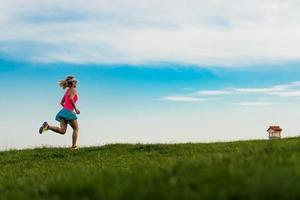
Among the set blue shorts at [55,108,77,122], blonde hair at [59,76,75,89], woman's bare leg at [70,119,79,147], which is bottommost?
woman's bare leg at [70,119,79,147]

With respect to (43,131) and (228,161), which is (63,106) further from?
(228,161)

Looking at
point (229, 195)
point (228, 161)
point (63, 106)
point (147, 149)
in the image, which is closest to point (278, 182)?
point (229, 195)

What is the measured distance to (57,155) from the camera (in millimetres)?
26281

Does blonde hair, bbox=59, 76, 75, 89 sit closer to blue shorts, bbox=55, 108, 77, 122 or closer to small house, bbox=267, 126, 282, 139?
blue shorts, bbox=55, 108, 77, 122

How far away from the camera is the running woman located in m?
27.5

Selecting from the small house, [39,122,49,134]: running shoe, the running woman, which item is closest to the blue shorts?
the running woman

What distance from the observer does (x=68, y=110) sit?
27.6 meters

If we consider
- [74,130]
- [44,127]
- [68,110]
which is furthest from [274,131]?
[44,127]

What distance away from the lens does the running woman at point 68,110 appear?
27531 millimetres

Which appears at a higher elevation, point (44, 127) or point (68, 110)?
point (68, 110)

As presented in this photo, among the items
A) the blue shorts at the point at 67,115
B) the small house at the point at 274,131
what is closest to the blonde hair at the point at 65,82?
the blue shorts at the point at 67,115

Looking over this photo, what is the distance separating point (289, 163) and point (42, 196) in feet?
13.8

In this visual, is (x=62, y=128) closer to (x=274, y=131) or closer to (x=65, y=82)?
(x=65, y=82)

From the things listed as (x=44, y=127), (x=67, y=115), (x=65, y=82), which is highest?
(x=65, y=82)
